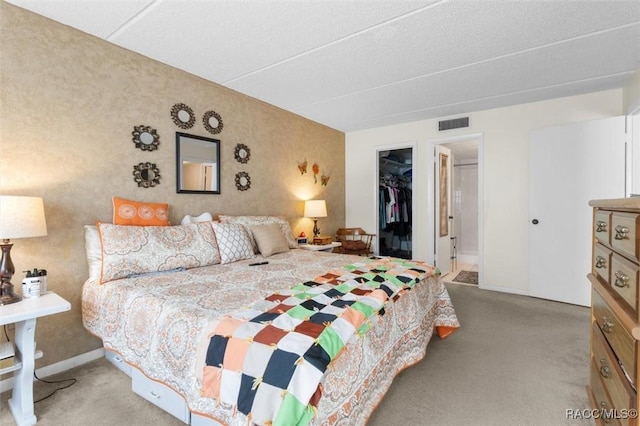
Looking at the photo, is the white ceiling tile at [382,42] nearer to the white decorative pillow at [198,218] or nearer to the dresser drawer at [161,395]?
the white decorative pillow at [198,218]

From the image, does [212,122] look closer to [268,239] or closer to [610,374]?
[268,239]

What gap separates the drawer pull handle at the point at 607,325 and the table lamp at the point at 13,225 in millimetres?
3004

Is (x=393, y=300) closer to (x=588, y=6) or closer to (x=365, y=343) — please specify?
(x=365, y=343)

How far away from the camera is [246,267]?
2.51m

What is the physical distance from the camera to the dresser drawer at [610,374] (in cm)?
112

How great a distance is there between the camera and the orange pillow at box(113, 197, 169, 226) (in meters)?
2.40

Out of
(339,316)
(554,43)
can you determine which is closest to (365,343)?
(339,316)

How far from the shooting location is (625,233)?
116cm

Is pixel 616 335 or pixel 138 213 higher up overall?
pixel 138 213

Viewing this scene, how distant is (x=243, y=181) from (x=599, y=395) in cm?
336

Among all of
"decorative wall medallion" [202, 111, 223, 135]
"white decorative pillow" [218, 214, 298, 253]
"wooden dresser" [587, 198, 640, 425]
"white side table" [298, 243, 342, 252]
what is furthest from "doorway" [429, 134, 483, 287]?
"decorative wall medallion" [202, 111, 223, 135]

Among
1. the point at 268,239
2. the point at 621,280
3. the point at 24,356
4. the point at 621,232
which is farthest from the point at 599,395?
the point at 24,356

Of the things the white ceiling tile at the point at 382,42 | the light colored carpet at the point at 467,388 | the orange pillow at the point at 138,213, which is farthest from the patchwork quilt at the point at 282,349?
the white ceiling tile at the point at 382,42

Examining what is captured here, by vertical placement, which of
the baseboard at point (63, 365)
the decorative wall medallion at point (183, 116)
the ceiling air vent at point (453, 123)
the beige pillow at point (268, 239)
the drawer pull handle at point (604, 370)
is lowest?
the baseboard at point (63, 365)
